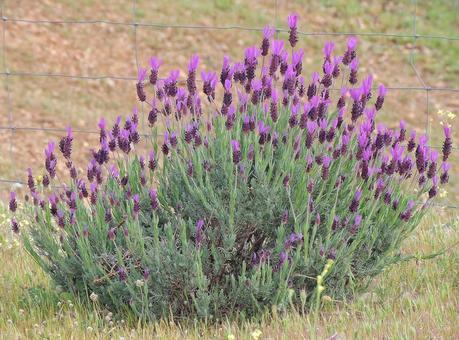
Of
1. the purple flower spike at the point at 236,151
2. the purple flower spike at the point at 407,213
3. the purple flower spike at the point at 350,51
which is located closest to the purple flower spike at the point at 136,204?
the purple flower spike at the point at 236,151

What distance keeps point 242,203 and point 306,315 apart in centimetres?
54

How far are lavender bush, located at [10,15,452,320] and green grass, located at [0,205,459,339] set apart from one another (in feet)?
0.30

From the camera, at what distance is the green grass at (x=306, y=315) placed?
147 inches

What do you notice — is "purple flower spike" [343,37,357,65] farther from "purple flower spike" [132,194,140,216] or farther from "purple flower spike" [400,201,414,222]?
"purple flower spike" [132,194,140,216]

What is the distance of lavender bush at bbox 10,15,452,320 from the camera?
12.7ft

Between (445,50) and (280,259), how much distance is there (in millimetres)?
8375

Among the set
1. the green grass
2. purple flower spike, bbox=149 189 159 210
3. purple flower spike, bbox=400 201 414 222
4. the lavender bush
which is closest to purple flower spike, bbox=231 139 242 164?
the lavender bush

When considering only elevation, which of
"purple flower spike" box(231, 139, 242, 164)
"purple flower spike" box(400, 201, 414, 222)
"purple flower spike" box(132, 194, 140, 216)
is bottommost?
"purple flower spike" box(400, 201, 414, 222)

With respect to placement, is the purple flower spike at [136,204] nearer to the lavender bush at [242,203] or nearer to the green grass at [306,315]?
the lavender bush at [242,203]

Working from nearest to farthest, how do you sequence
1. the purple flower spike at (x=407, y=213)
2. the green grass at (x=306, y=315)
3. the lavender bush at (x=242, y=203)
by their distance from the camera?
the green grass at (x=306, y=315)
the lavender bush at (x=242, y=203)
the purple flower spike at (x=407, y=213)

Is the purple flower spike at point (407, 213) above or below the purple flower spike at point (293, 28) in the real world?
below

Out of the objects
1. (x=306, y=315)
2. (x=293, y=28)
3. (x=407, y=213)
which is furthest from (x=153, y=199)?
(x=407, y=213)

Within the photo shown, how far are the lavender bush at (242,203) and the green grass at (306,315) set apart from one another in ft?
0.30

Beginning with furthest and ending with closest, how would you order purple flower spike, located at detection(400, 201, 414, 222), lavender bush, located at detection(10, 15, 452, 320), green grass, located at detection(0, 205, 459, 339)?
purple flower spike, located at detection(400, 201, 414, 222) < lavender bush, located at detection(10, 15, 452, 320) < green grass, located at detection(0, 205, 459, 339)
